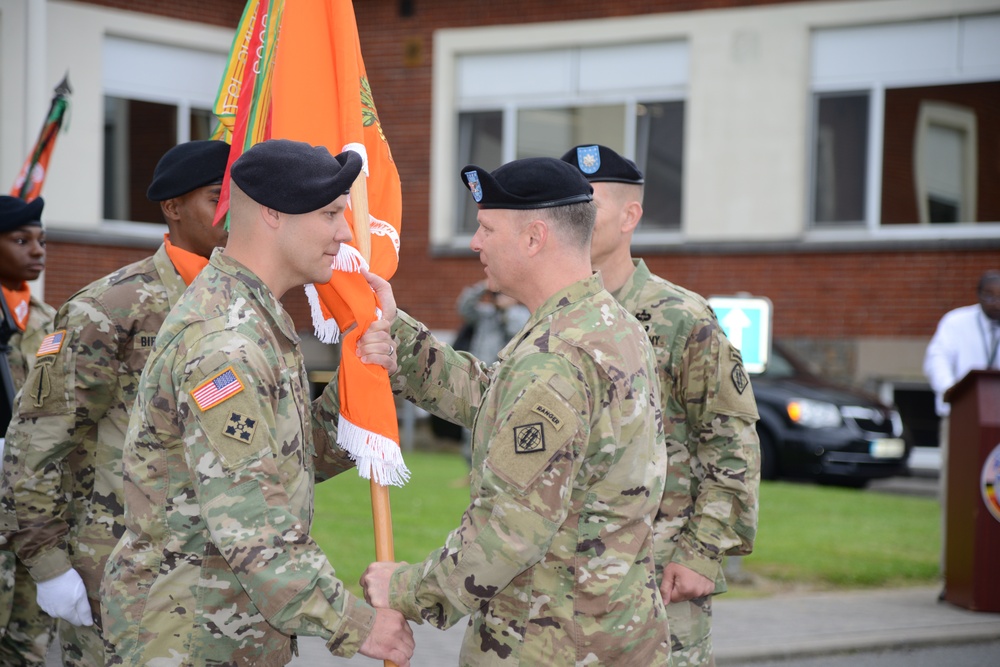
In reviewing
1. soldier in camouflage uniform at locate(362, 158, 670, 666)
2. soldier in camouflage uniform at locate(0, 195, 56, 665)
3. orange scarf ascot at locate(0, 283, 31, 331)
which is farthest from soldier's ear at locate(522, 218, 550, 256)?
orange scarf ascot at locate(0, 283, 31, 331)

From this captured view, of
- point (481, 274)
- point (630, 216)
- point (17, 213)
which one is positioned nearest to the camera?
point (630, 216)

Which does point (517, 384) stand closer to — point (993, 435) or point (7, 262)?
point (7, 262)

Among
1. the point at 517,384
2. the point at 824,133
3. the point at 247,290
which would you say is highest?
the point at 824,133

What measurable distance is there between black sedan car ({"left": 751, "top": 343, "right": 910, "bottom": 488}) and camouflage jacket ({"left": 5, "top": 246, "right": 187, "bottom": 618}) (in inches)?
388

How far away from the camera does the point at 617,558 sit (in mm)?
3080

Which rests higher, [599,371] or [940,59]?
[940,59]

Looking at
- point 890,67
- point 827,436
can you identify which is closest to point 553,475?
point 827,436

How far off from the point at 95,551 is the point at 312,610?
144cm

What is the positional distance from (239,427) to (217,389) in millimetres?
109

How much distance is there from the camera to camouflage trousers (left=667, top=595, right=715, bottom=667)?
3.90 m

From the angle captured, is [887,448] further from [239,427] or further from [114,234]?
[239,427]

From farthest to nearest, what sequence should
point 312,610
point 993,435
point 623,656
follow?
point 993,435, point 623,656, point 312,610

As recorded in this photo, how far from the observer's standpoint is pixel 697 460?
4125mm

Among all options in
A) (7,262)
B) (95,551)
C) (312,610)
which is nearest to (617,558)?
(312,610)
